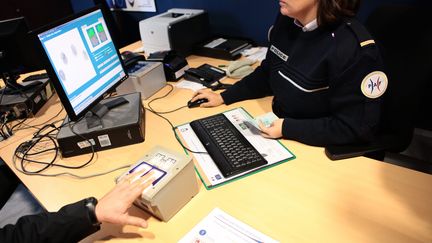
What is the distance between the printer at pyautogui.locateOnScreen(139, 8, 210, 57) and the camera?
196cm

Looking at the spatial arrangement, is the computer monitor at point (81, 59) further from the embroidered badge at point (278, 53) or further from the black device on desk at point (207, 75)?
the embroidered badge at point (278, 53)

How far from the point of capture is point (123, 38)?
303cm

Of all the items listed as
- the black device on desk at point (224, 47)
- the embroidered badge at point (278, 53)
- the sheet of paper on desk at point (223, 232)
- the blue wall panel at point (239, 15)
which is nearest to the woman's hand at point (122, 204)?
the sheet of paper on desk at point (223, 232)

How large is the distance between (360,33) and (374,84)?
0.18m

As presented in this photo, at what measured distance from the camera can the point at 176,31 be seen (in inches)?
77.0

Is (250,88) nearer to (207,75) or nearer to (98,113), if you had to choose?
(207,75)

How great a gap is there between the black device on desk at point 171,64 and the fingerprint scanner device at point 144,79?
0.05 meters

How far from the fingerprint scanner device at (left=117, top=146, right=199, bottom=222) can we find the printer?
1210 millimetres

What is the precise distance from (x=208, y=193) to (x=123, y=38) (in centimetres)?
254

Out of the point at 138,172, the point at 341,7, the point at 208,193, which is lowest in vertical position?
the point at 208,193

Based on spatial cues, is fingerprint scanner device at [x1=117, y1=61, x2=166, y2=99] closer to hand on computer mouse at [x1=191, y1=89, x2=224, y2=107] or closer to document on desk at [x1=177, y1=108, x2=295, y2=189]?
hand on computer mouse at [x1=191, y1=89, x2=224, y2=107]

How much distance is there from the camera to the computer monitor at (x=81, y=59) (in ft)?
3.28

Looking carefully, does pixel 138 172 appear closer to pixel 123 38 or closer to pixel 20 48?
pixel 20 48

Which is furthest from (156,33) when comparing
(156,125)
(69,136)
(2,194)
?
(2,194)
